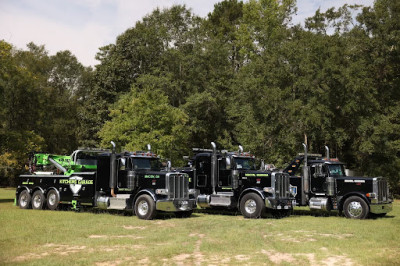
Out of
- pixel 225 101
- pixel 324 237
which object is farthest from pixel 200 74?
pixel 324 237

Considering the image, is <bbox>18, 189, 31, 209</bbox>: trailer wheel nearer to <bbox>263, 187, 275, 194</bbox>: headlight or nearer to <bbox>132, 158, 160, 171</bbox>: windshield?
<bbox>132, 158, 160, 171</bbox>: windshield

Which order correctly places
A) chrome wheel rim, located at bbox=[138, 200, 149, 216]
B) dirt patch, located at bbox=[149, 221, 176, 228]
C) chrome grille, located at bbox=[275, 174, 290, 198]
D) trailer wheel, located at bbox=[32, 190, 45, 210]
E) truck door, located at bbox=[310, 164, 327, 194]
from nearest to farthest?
dirt patch, located at bbox=[149, 221, 176, 228], chrome wheel rim, located at bbox=[138, 200, 149, 216], chrome grille, located at bbox=[275, 174, 290, 198], truck door, located at bbox=[310, 164, 327, 194], trailer wheel, located at bbox=[32, 190, 45, 210]

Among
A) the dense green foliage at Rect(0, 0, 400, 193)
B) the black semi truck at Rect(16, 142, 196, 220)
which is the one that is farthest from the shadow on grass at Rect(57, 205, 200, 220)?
the dense green foliage at Rect(0, 0, 400, 193)

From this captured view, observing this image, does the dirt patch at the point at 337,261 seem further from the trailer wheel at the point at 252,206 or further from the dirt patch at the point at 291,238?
the trailer wheel at the point at 252,206

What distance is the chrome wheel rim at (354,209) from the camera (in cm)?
1847

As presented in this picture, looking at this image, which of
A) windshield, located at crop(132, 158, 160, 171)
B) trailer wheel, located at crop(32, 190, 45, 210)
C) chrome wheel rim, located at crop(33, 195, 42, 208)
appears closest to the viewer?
windshield, located at crop(132, 158, 160, 171)

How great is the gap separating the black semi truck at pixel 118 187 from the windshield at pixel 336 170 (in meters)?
6.05

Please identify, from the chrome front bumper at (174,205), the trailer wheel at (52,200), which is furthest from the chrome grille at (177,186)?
the trailer wheel at (52,200)

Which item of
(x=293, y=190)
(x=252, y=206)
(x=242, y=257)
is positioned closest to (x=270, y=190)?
(x=252, y=206)

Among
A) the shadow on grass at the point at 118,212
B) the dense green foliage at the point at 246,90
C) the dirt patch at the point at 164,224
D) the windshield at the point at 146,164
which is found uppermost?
the dense green foliage at the point at 246,90

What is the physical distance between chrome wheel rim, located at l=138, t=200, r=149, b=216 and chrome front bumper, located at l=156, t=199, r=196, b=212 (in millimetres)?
519

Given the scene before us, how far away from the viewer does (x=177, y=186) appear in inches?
709

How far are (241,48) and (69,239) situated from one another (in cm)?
4260

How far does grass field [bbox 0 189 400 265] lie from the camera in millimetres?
9523
